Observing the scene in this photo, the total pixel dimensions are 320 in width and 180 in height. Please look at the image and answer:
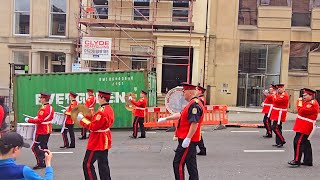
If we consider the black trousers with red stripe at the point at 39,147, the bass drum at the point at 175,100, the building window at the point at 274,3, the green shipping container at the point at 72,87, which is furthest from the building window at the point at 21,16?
the black trousers with red stripe at the point at 39,147

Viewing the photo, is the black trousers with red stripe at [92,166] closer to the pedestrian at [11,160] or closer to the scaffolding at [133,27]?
the pedestrian at [11,160]

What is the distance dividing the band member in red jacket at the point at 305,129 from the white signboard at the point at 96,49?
13877mm

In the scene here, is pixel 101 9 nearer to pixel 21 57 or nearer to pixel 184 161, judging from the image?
pixel 21 57

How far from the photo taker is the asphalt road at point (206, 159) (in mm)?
8062

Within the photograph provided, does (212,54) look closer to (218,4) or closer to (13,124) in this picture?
(218,4)

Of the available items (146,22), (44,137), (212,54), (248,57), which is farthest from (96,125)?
(248,57)

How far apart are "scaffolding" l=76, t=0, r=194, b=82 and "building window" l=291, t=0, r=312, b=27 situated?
6613mm

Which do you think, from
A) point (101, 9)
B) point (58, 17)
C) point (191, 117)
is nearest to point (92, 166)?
point (191, 117)

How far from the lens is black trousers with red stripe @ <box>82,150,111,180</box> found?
6.52 m

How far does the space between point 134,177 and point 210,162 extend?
2.21 meters

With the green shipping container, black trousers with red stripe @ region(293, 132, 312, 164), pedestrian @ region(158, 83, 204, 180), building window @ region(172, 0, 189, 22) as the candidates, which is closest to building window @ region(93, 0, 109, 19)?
building window @ region(172, 0, 189, 22)

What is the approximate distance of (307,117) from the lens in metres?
8.74

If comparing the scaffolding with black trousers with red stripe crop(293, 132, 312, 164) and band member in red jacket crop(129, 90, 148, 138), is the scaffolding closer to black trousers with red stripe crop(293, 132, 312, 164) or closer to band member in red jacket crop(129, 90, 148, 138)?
band member in red jacket crop(129, 90, 148, 138)

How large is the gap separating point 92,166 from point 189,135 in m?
1.73
